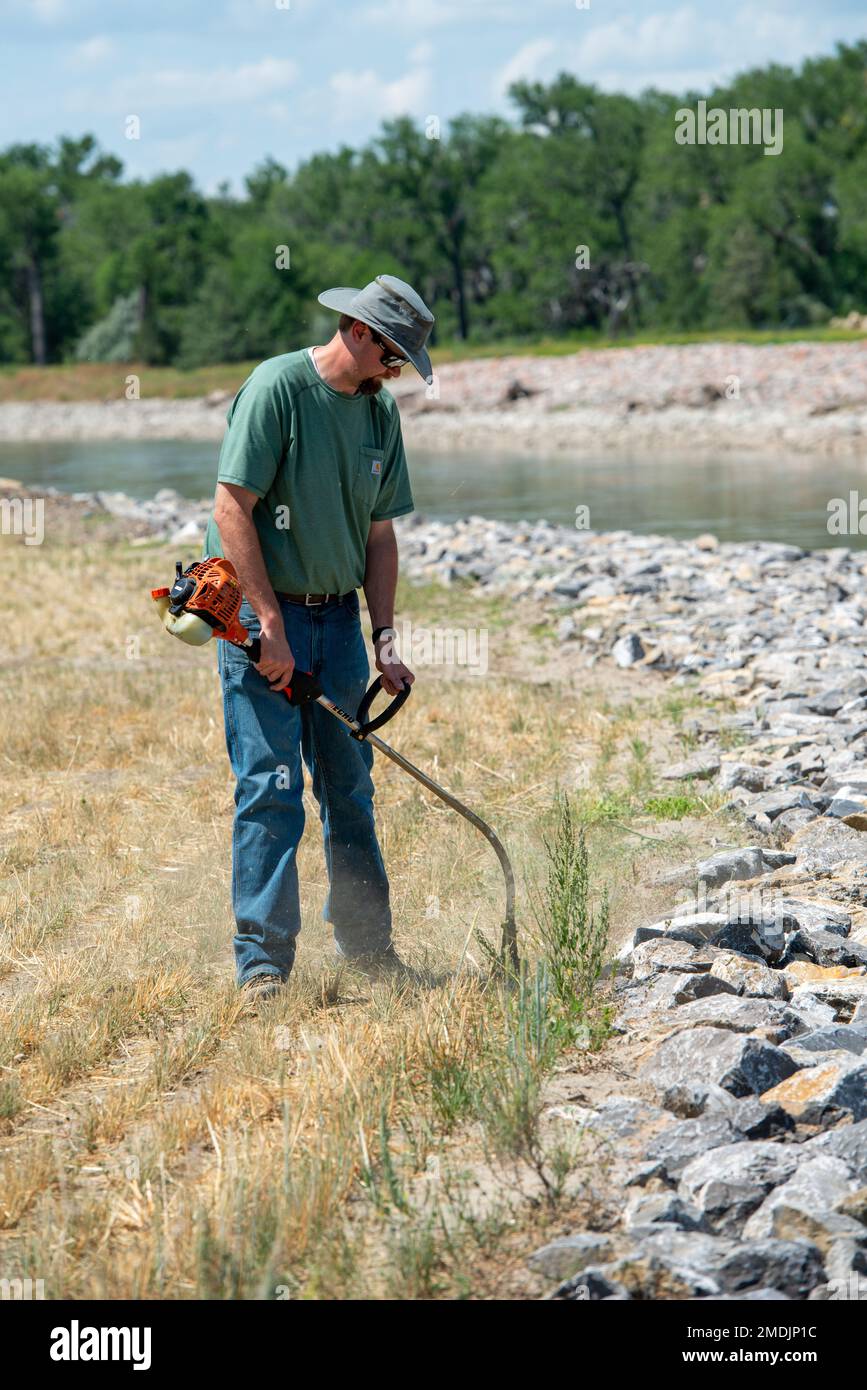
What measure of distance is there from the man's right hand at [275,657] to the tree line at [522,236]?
173ft

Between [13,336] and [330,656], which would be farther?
[13,336]

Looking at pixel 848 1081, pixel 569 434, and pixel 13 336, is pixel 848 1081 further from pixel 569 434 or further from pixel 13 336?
pixel 13 336

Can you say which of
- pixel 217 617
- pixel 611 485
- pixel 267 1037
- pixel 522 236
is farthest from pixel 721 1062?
pixel 522 236

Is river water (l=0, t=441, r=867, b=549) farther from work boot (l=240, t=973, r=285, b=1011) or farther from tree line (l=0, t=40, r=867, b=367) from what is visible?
tree line (l=0, t=40, r=867, b=367)

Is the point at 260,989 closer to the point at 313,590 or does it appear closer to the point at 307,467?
the point at 313,590

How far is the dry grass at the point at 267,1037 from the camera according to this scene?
297 centimetres

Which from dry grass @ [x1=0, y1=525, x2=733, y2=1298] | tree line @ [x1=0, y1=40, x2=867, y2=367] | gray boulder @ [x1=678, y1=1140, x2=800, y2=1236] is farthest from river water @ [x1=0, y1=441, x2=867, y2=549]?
tree line @ [x1=0, y1=40, x2=867, y2=367]

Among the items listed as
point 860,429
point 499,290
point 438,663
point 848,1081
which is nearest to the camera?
point 848,1081

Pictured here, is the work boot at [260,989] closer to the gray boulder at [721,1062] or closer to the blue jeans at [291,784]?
the blue jeans at [291,784]

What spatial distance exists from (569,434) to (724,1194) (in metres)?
37.3
